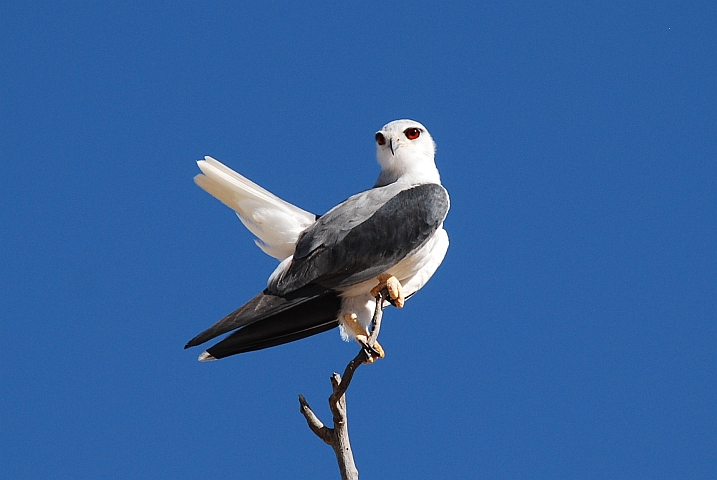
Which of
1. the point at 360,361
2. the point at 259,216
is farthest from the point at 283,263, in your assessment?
the point at 360,361

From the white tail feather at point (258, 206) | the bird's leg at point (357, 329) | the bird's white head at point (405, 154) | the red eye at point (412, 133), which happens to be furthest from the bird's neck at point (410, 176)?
the bird's leg at point (357, 329)

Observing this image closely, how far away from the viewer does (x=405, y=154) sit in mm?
6129

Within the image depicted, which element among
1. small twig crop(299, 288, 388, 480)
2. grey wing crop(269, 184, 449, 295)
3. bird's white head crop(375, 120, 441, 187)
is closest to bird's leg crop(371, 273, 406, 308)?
grey wing crop(269, 184, 449, 295)

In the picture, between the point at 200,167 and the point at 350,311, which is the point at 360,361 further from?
the point at 200,167

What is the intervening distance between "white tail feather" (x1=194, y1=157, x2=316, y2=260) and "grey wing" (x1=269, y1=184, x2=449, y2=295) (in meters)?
0.35

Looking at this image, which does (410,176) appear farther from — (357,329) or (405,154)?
(357,329)

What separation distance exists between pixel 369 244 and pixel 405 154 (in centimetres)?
90

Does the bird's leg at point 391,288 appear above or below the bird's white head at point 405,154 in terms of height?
below

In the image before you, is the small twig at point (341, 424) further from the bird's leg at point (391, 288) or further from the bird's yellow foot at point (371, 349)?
the bird's leg at point (391, 288)

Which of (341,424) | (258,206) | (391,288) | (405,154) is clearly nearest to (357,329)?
(391,288)

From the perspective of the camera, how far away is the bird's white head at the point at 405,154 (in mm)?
6098

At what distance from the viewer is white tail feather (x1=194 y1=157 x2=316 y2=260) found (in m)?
5.96

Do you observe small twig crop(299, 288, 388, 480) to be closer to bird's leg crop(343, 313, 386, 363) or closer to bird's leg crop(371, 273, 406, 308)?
bird's leg crop(343, 313, 386, 363)

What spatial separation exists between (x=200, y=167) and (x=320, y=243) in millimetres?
1072
